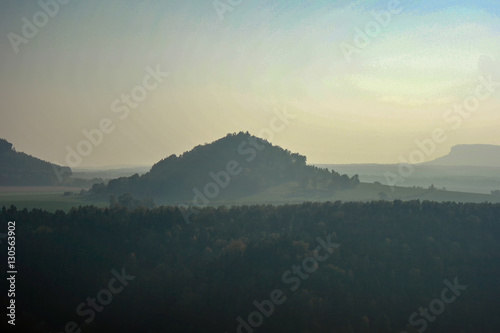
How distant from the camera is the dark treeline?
57.8 meters

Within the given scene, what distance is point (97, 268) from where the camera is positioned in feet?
223

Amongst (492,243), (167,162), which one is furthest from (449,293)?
(167,162)

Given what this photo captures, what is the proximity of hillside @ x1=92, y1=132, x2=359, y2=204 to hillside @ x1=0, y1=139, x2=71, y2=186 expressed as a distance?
16.1 metres

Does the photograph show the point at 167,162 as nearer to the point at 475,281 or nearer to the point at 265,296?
the point at 265,296

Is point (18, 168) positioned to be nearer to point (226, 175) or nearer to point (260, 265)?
point (226, 175)

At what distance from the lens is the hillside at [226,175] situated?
113 metres

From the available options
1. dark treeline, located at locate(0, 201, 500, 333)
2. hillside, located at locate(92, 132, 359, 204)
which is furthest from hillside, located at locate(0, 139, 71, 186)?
hillside, located at locate(92, 132, 359, 204)

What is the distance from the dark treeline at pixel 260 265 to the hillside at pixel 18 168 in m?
14.0

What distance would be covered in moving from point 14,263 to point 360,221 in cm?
5208

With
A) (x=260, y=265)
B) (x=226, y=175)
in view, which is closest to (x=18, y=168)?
(x=226, y=175)

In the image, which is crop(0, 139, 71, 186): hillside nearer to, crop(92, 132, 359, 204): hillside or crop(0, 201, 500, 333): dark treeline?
crop(0, 201, 500, 333): dark treeline

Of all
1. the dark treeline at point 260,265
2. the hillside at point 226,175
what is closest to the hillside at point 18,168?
the dark treeline at point 260,265

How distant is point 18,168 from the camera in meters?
89.9

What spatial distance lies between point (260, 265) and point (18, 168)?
5039 centimetres
